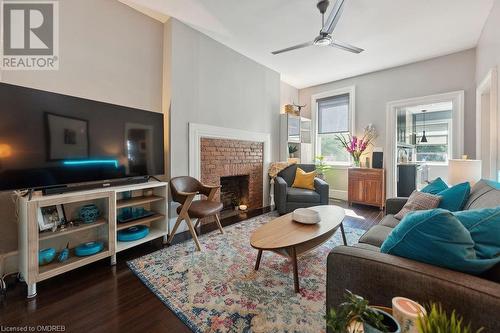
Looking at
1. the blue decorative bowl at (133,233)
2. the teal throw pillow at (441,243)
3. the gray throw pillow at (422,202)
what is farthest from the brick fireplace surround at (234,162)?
the teal throw pillow at (441,243)

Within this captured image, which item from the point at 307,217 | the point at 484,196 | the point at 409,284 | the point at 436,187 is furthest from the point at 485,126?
the point at 409,284

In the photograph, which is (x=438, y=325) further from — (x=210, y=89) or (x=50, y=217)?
(x=210, y=89)

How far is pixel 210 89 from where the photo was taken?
327 centimetres

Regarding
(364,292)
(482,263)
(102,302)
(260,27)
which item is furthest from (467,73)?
(102,302)

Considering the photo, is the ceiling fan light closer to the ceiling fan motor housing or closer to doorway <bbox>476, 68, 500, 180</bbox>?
the ceiling fan motor housing

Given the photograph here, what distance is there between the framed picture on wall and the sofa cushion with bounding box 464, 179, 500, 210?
3.21m

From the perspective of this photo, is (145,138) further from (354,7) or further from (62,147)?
(354,7)

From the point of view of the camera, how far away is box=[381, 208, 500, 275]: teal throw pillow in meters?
0.87

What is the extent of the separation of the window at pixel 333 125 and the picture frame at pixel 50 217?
500 cm

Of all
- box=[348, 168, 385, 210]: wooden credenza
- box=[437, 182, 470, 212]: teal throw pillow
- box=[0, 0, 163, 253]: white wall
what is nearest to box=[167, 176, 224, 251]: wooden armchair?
box=[0, 0, 163, 253]: white wall

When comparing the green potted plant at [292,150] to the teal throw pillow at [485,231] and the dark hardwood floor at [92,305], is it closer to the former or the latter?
the dark hardwood floor at [92,305]

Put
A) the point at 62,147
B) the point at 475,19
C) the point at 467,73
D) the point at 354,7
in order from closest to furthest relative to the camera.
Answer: the point at 62,147, the point at 354,7, the point at 475,19, the point at 467,73

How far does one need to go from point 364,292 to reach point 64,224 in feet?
A: 7.97

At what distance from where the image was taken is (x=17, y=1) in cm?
198
